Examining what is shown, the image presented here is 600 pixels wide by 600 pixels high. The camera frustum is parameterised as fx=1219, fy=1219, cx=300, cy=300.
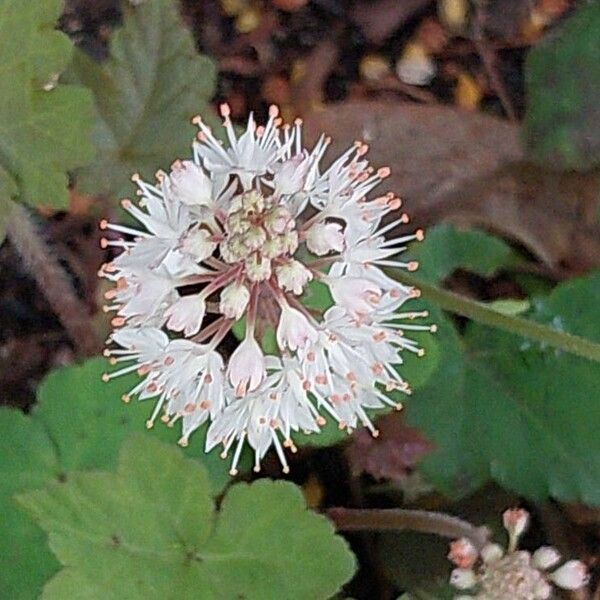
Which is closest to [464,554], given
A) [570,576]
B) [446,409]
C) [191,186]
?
[570,576]

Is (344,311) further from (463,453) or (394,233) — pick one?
(394,233)

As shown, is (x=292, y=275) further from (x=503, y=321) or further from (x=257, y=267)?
(x=503, y=321)

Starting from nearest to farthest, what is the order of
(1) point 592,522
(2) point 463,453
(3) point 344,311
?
1. (3) point 344,311
2. (2) point 463,453
3. (1) point 592,522

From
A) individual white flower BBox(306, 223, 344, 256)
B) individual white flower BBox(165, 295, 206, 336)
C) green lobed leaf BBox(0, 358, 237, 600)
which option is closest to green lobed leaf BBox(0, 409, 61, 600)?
green lobed leaf BBox(0, 358, 237, 600)

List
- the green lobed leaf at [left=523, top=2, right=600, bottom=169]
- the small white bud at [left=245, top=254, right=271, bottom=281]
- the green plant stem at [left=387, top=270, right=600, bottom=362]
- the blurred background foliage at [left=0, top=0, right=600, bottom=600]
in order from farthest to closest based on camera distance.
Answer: the green lobed leaf at [left=523, top=2, right=600, bottom=169]
the blurred background foliage at [left=0, top=0, right=600, bottom=600]
the green plant stem at [left=387, top=270, right=600, bottom=362]
the small white bud at [left=245, top=254, right=271, bottom=281]

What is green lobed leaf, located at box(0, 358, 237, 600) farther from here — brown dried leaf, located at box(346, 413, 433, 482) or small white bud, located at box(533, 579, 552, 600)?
small white bud, located at box(533, 579, 552, 600)

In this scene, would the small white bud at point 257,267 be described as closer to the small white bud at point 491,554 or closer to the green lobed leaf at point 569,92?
the small white bud at point 491,554

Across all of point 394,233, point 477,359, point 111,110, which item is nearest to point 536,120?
point 394,233
